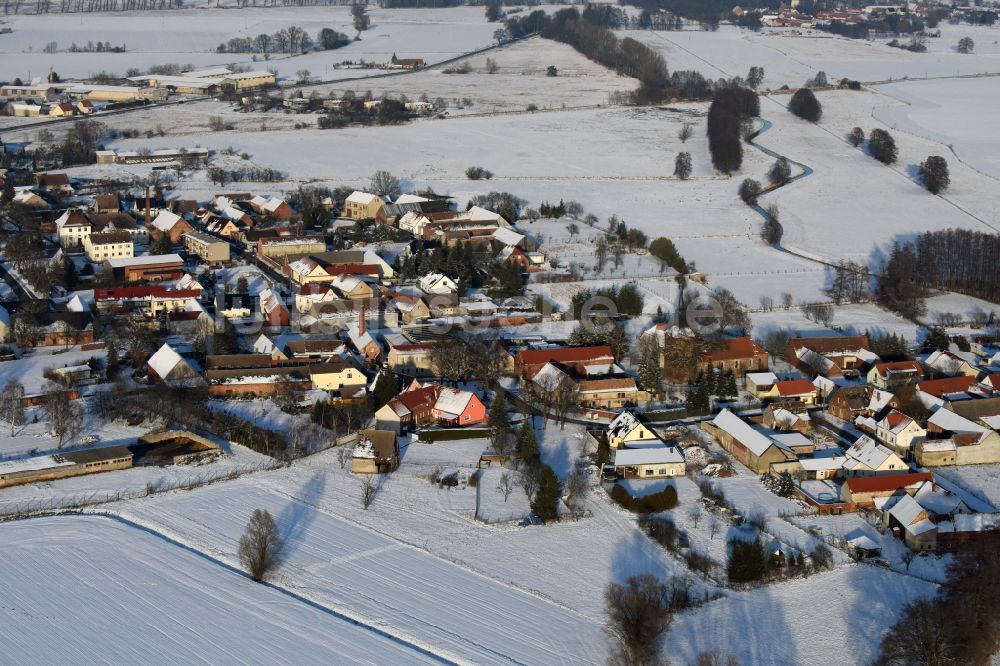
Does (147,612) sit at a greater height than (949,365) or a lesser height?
lesser

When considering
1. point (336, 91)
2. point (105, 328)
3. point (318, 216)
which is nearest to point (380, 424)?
point (105, 328)

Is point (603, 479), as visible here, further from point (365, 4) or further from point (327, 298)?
point (365, 4)

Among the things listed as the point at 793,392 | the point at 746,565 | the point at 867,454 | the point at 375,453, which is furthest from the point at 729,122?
the point at 746,565

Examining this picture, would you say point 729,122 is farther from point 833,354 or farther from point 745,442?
point 745,442

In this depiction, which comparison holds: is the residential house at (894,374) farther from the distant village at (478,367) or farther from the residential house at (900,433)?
the residential house at (900,433)

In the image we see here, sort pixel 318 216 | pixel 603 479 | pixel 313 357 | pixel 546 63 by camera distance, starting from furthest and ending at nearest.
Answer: pixel 546 63, pixel 318 216, pixel 313 357, pixel 603 479

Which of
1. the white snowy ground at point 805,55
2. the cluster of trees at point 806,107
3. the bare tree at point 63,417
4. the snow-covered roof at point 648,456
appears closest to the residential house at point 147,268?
the bare tree at point 63,417
